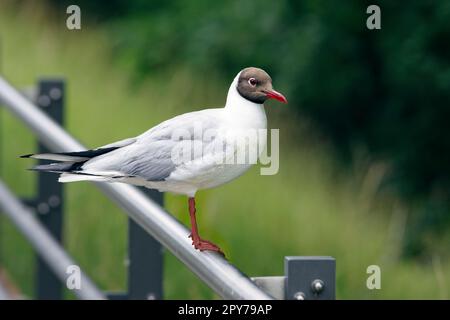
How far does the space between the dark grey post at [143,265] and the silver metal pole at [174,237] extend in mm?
496

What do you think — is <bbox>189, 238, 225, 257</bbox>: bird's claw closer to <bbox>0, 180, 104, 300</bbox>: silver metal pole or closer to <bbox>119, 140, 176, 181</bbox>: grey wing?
<bbox>119, 140, 176, 181</bbox>: grey wing

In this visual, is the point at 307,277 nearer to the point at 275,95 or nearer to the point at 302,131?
the point at 275,95

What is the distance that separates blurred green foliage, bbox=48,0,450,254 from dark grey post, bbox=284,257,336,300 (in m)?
4.39

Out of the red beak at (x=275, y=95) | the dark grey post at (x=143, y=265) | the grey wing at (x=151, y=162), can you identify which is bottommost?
the dark grey post at (x=143, y=265)

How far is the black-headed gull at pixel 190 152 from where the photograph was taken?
252cm

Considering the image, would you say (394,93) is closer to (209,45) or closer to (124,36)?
(209,45)

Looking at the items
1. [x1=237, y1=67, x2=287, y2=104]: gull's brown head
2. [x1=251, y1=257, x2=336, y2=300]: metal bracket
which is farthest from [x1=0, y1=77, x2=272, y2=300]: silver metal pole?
[x1=237, y1=67, x2=287, y2=104]: gull's brown head

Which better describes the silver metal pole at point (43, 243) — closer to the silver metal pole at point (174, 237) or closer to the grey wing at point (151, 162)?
the silver metal pole at point (174, 237)

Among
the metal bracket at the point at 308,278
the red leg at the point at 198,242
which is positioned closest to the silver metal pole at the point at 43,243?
the red leg at the point at 198,242

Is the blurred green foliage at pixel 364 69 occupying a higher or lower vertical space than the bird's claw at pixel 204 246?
higher

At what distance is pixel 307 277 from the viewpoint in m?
2.57

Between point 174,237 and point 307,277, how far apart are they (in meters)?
0.36

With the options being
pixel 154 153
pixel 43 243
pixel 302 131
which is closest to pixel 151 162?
pixel 154 153
